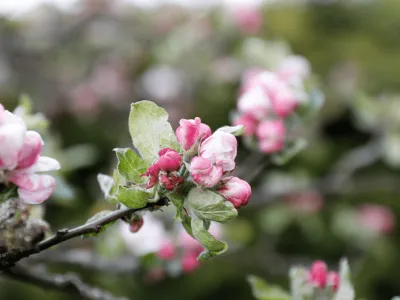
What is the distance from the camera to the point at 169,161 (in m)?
0.56

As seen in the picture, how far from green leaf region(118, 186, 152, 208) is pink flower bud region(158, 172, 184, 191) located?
2cm

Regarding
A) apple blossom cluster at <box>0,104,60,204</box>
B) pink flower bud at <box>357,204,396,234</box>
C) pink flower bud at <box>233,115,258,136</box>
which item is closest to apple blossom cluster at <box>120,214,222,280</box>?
pink flower bud at <box>233,115,258,136</box>

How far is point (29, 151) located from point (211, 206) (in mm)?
185

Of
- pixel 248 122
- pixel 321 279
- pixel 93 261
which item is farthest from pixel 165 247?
pixel 321 279

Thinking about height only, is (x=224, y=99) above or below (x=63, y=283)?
below

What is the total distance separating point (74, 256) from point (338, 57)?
166 centimetres

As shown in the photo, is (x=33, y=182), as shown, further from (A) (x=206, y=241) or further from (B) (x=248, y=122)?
(B) (x=248, y=122)

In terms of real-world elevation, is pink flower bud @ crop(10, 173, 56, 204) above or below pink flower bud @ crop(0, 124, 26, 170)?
below

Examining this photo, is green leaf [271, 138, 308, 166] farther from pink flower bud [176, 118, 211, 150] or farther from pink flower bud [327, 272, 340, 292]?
pink flower bud [176, 118, 211, 150]

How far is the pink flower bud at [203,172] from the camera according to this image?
1.81 ft

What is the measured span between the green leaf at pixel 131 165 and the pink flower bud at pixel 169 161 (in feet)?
0.12

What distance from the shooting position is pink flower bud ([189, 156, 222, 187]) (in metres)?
0.55

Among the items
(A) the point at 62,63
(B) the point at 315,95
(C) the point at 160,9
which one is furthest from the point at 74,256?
(C) the point at 160,9

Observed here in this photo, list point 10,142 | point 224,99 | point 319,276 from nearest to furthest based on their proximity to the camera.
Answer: point 10,142
point 319,276
point 224,99
